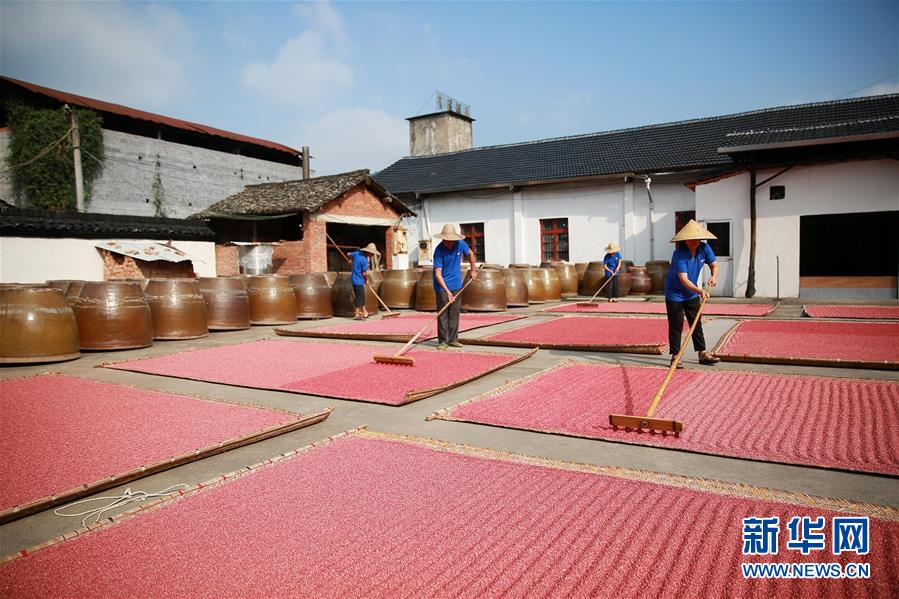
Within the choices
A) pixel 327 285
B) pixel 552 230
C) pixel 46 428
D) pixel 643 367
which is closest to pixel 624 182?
pixel 552 230

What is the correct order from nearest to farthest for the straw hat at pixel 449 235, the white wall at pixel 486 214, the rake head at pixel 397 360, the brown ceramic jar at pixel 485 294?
the rake head at pixel 397 360 < the straw hat at pixel 449 235 < the brown ceramic jar at pixel 485 294 < the white wall at pixel 486 214

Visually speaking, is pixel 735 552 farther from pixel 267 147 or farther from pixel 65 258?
pixel 267 147

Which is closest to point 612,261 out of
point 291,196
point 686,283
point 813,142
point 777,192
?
point 777,192

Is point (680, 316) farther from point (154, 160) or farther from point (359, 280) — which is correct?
point (154, 160)

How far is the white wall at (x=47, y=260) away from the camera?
37.1ft

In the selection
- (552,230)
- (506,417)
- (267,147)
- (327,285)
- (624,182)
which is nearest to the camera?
(506,417)

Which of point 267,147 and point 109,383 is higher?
point 267,147

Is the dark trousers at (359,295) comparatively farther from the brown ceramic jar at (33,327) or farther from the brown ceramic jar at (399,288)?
the brown ceramic jar at (33,327)

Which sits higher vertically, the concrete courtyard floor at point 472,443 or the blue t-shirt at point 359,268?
the blue t-shirt at point 359,268

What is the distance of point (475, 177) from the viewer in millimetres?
23875

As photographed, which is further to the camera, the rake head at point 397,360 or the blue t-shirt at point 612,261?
the blue t-shirt at point 612,261

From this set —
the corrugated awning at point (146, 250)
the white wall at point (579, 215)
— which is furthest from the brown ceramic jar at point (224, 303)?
the white wall at point (579, 215)

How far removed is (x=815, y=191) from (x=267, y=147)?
22.8 metres

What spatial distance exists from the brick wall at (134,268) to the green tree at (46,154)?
27.7ft
